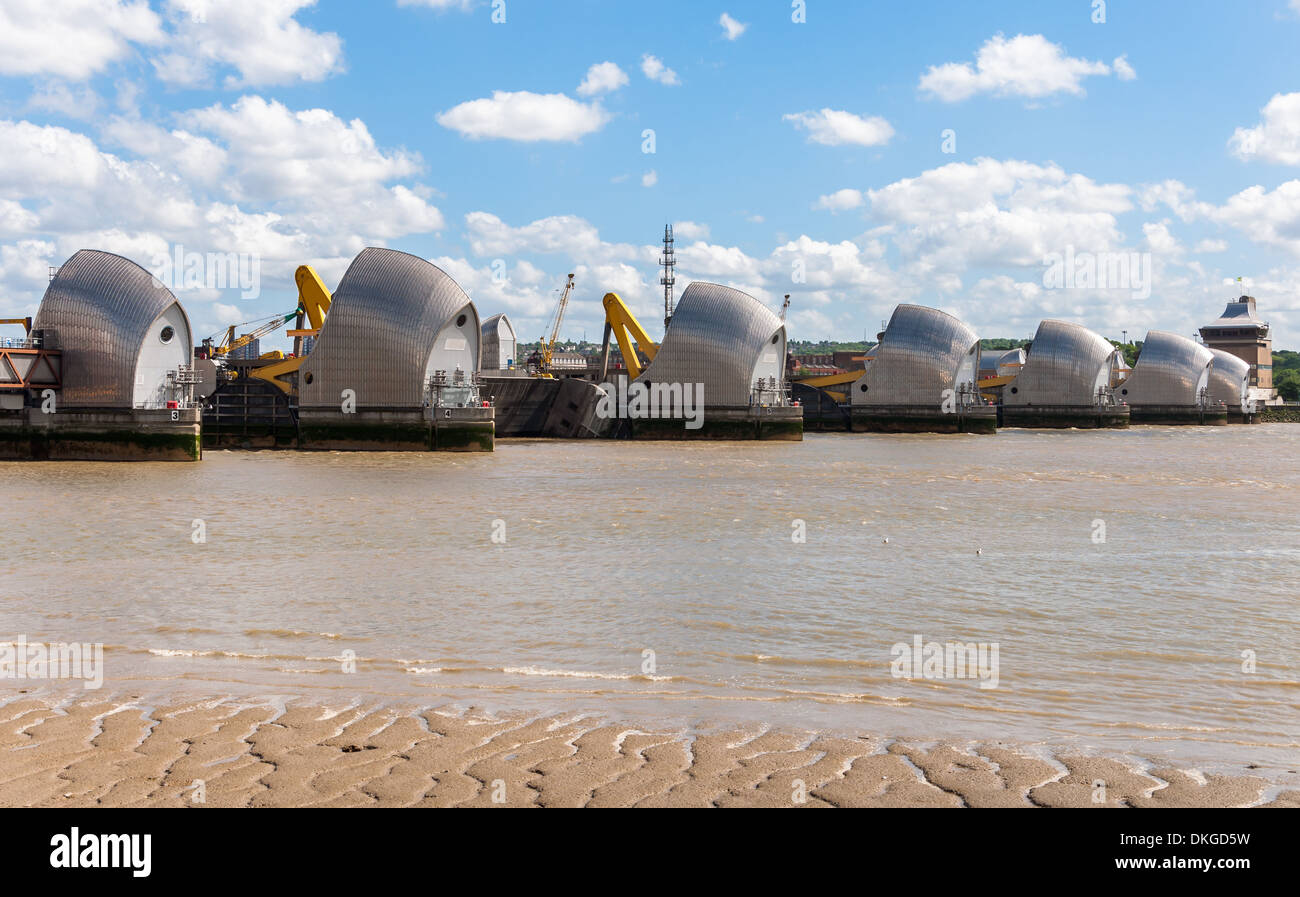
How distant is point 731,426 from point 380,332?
71.6ft

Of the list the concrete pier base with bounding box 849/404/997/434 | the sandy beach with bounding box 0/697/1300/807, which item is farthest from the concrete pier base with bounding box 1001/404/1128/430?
the sandy beach with bounding box 0/697/1300/807

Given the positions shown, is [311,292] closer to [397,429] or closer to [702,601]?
[397,429]

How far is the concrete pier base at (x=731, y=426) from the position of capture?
6341 centimetres

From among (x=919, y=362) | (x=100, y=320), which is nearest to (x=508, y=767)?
(x=100, y=320)

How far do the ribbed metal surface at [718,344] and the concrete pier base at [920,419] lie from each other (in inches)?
593

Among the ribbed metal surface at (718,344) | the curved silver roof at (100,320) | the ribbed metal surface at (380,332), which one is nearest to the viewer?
the curved silver roof at (100,320)

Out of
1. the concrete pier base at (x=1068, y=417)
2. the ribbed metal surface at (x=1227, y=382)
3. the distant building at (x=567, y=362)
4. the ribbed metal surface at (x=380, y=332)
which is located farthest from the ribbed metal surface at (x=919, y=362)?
the ribbed metal surface at (x=1227, y=382)

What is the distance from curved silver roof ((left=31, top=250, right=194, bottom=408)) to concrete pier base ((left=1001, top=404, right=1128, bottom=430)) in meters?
70.2

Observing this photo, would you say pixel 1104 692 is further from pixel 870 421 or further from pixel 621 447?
pixel 870 421

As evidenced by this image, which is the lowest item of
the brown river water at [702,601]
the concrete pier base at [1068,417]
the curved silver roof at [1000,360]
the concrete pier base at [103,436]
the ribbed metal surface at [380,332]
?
the brown river water at [702,601]

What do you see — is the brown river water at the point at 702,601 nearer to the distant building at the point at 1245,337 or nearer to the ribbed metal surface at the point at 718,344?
the ribbed metal surface at the point at 718,344

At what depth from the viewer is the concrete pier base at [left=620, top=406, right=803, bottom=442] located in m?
63.4

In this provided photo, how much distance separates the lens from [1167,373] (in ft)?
341
